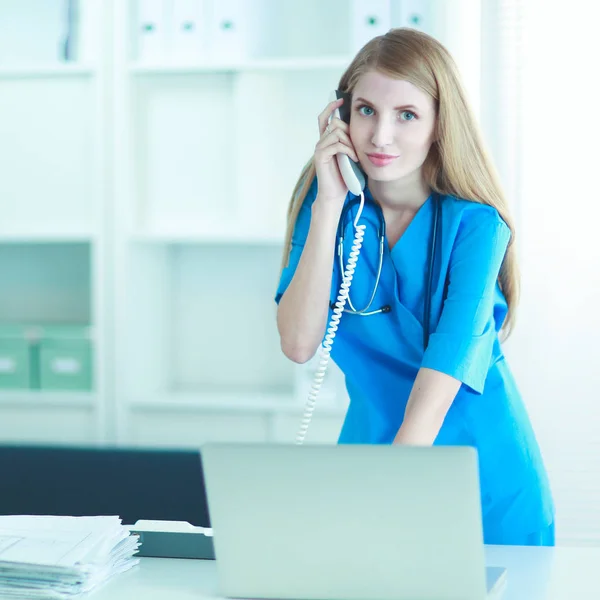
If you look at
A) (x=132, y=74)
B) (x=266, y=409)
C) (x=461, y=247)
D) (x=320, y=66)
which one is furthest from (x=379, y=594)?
(x=132, y=74)

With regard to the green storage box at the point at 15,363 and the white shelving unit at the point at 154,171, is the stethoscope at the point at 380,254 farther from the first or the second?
the green storage box at the point at 15,363

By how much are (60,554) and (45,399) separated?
1.83 meters

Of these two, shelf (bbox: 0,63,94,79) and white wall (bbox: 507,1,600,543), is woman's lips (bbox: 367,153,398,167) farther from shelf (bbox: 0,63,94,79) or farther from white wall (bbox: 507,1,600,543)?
shelf (bbox: 0,63,94,79)

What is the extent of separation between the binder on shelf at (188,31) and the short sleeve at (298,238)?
1208 millimetres

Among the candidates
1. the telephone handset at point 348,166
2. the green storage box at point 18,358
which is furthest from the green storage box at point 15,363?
the telephone handset at point 348,166

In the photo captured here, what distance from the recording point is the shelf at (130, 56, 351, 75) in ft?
9.21

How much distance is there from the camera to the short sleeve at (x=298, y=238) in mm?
1797

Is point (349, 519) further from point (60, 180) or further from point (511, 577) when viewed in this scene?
point (60, 180)

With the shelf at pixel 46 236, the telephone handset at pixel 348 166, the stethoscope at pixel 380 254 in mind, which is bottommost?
the shelf at pixel 46 236

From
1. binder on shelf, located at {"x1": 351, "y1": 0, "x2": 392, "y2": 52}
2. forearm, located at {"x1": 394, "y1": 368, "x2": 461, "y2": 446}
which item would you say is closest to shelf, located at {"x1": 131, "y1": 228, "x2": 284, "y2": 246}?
binder on shelf, located at {"x1": 351, "y1": 0, "x2": 392, "y2": 52}

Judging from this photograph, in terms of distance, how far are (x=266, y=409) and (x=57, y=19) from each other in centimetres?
155

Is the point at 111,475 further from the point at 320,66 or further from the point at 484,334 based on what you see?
the point at 484,334

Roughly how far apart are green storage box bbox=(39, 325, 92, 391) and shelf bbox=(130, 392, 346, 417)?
203 mm

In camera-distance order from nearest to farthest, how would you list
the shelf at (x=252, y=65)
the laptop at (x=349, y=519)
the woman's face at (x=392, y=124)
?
the laptop at (x=349, y=519) < the woman's face at (x=392, y=124) < the shelf at (x=252, y=65)
